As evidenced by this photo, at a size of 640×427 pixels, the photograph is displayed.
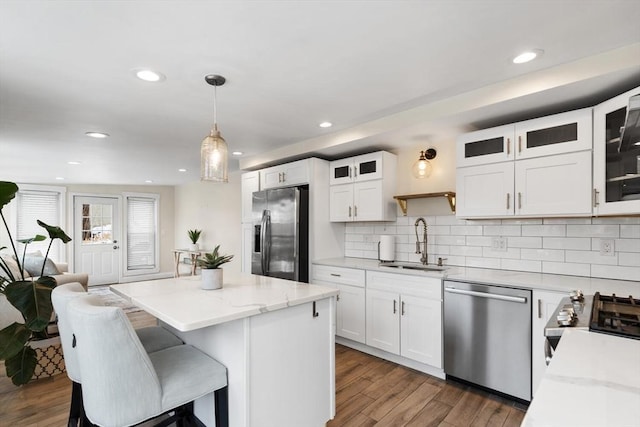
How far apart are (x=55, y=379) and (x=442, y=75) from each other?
3.92m

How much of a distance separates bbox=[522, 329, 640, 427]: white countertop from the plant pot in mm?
1728

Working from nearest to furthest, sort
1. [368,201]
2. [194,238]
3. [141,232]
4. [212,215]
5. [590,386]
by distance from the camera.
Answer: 1. [590,386]
2. [368,201]
3. [212,215]
4. [194,238]
5. [141,232]

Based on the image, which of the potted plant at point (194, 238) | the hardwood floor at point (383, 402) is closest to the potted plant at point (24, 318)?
the hardwood floor at point (383, 402)

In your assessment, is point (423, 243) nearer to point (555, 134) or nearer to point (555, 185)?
point (555, 185)

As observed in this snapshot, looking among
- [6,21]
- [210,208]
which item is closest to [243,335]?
[6,21]

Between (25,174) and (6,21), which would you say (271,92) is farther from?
(25,174)

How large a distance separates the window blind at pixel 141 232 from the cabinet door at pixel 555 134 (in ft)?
25.5

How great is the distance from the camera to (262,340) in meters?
1.64

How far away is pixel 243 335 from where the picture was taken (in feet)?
5.15

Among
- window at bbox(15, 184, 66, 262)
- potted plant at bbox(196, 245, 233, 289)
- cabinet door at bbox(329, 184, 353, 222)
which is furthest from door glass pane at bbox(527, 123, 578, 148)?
window at bbox(15, 184, 66, 262)

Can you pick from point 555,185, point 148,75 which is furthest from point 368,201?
point 148,75

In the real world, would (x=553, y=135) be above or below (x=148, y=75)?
below

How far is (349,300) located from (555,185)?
204 centimetres

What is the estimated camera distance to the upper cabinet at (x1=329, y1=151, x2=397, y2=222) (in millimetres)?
3418
